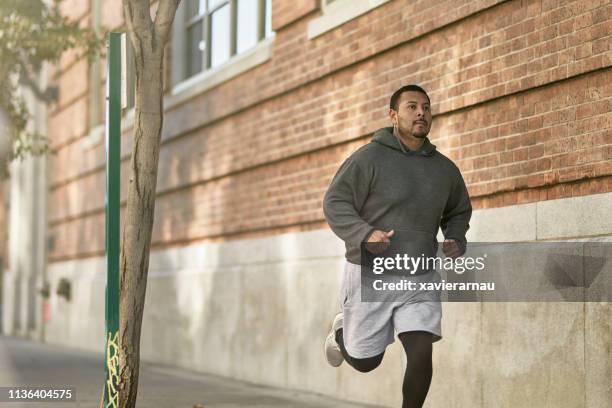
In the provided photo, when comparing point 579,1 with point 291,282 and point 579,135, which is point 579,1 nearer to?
point 579,135

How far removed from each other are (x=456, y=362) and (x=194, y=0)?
844 centimetres

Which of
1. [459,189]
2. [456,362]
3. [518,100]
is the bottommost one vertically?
[456,362]

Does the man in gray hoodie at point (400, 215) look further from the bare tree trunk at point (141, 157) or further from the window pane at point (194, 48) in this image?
the window pane at point (194, 48)

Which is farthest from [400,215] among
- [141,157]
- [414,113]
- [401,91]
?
[141,157]

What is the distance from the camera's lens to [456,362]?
9.10 meters

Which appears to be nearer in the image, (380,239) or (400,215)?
(380,239)

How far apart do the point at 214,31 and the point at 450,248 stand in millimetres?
9214

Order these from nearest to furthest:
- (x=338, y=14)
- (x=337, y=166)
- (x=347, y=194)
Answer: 1. (x=347, y=194)
2. (x=337, y=166)
3. (x=338, y=14)

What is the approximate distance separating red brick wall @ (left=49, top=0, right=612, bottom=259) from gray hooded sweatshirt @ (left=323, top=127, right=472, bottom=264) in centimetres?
147

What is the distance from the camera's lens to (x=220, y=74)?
1433cm

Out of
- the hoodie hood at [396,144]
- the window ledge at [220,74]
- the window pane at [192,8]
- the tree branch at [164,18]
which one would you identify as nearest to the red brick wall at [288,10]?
the window ledge at [220,74]

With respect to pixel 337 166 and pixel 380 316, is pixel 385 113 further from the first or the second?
pixel 380 316

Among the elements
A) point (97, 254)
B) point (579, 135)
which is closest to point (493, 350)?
point (579, 135)

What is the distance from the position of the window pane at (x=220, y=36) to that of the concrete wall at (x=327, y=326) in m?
2.23
